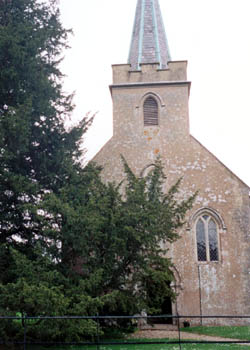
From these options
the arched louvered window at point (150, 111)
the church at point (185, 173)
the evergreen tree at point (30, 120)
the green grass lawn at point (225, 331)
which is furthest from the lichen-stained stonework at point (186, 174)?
the evergreen tree at point (30, 120)

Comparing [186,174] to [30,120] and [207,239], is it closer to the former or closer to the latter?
[207,239]

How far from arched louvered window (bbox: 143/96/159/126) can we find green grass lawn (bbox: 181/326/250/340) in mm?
9898

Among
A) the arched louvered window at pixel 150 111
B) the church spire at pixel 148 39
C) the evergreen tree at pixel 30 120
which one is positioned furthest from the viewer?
the church spire at pixel 148 39

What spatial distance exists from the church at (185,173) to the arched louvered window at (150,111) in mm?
51

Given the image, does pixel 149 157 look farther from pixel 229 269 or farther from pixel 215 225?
pixel 229 269

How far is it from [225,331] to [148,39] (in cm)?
1549

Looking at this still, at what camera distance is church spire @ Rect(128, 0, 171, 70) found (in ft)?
76.9

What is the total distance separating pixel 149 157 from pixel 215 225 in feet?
14.9

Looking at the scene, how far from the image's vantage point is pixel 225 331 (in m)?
17.1

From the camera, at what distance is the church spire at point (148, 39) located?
76.9 feet

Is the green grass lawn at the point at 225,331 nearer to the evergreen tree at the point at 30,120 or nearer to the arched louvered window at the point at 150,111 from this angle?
the evergreen tree at the point at 30,120

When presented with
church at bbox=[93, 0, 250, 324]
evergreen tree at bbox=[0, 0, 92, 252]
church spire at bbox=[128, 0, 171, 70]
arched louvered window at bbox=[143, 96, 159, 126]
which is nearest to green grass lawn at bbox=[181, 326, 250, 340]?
church at bbox=[93, 0, 250, 324]

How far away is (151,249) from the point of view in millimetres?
14562

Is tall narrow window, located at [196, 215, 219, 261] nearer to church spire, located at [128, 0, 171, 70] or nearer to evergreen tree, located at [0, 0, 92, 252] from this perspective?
evergreen tree, located at [0, 0, 92, 252]
